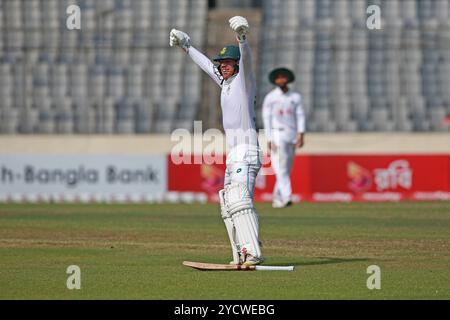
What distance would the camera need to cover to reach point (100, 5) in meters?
30.8

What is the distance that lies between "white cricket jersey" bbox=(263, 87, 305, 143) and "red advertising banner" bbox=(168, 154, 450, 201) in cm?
295

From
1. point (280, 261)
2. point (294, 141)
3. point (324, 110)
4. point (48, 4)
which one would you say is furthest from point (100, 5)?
point (280, 261)

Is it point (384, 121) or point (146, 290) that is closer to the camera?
point (146, 290)

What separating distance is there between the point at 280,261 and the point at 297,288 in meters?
2.32

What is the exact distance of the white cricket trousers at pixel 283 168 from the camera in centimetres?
2150

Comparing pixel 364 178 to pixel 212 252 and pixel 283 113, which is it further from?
pixel 212 252

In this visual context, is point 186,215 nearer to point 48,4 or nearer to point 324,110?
point 324,110

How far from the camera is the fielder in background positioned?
70.9 feet

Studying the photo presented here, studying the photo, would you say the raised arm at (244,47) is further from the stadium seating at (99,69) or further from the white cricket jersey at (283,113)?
the stadium seating at (99,69)

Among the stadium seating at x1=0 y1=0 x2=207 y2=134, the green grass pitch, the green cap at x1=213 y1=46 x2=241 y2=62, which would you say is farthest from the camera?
the stadium seating at x1=0 y1=0 x2=207 y2=134

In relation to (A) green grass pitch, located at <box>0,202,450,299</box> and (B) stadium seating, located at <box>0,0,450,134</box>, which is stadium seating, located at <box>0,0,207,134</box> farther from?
(A) green grass pitch, located at <box>0,202,450,299</box>

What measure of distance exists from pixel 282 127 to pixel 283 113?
0.94 feet

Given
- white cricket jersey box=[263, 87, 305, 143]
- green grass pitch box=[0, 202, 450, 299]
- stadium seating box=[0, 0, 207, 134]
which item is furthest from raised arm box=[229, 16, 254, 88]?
stadium seating box=[0, 0, 207, 134]

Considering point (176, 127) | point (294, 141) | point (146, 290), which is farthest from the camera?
point (176, 127)
